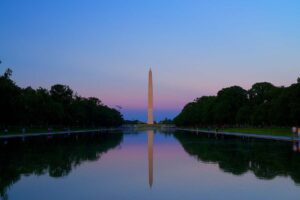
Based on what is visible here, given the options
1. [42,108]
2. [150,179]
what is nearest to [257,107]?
[42,108]

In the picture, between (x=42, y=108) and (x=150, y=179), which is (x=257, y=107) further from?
(x=150, y=179)

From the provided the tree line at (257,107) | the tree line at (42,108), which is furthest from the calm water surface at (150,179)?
the tree line at (42,108)

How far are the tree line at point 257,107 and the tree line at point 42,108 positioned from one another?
31004mm

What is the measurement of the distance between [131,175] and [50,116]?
69204mm

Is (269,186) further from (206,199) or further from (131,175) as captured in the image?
(131,175)

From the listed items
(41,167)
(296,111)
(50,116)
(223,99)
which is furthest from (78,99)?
(41,167)

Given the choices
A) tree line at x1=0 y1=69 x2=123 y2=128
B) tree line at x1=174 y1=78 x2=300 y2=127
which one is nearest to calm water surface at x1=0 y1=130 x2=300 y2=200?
tree line at x1=174 y1=78 x2=300 y2=127

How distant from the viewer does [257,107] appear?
75062 millimetres

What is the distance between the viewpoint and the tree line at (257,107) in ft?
179

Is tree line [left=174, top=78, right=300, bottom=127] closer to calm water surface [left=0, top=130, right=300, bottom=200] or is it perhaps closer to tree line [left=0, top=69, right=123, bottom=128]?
tree line [left=0, top=69, right=123, bottom=128]

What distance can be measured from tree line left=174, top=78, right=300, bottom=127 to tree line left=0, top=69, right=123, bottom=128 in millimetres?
31004

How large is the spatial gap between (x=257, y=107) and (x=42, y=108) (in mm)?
37160

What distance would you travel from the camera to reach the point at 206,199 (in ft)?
34.0

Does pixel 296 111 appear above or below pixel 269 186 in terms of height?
above
